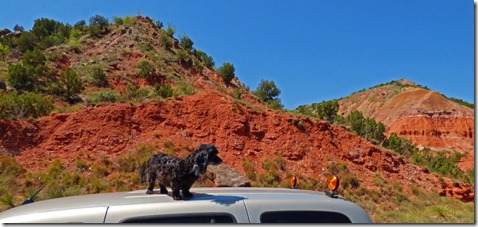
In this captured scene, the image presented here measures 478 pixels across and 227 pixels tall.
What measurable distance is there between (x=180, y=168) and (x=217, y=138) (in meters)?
17.8

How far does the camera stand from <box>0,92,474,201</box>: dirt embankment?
18484 millimetres

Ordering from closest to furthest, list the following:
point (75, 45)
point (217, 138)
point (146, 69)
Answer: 1. point (217, 138)
2. point (146, 69)
3. point (75, 45)

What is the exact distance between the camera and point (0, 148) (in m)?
Answer: 17.3

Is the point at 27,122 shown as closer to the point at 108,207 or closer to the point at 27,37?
the point at 108,207

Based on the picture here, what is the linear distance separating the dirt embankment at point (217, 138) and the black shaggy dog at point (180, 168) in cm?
1477

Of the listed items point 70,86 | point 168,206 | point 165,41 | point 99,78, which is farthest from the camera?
point 165,41

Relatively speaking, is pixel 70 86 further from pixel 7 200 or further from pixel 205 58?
pixel 205 58

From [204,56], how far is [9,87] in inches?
922

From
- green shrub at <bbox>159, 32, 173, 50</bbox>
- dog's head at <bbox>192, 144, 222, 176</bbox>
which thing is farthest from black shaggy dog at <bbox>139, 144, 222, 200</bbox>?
green shrub at <bbox>159, 32, 173, 50</bbox>

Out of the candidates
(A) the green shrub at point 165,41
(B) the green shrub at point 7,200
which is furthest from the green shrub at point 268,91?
(B) the green shrub at point 7,200

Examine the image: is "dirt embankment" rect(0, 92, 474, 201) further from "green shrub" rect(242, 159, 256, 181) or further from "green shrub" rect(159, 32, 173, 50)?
"green shrub" rect(159, 32, 173, 50)

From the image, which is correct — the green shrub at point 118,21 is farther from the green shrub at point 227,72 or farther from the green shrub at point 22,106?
the green shrub at point 22,106

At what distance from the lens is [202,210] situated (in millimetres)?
2768

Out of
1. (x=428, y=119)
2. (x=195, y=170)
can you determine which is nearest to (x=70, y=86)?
→ (x=195, y=170)
